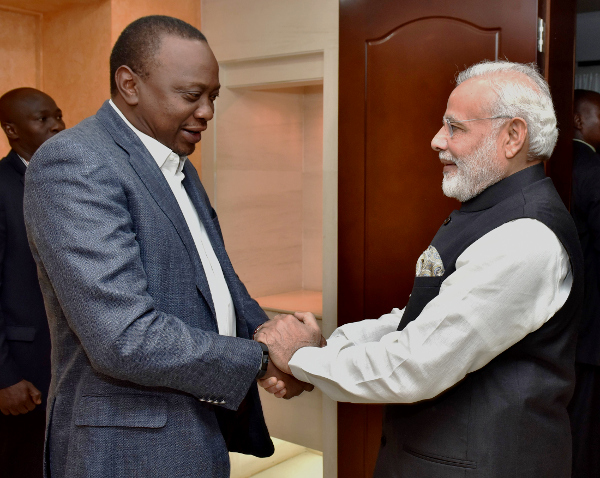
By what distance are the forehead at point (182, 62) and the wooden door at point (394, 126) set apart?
1110mm

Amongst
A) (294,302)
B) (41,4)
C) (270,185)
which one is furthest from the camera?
(270,185)

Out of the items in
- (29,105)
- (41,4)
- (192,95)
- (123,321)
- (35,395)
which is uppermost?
(41,4)

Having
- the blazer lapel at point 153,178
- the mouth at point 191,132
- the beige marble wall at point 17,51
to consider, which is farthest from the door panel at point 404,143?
the beige marble wall at point 17,51

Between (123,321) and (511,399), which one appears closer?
(123,321)

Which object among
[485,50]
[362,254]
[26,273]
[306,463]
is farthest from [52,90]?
[306,463]

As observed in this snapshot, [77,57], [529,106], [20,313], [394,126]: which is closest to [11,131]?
[77,57]

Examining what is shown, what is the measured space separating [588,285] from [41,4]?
2.93m

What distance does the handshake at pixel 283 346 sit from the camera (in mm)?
1671

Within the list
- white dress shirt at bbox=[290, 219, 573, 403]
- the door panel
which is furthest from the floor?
white dress shirt at bbox=[290, 219, 573, 403]

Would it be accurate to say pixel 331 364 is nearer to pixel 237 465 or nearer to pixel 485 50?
pixel 485 50

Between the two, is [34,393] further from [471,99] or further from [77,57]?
[471,99]

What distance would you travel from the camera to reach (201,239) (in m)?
1.70

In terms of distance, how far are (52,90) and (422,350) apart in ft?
8.17

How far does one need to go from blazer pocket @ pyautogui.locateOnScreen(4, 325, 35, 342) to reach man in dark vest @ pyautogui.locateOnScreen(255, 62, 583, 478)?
1258 millimetres
